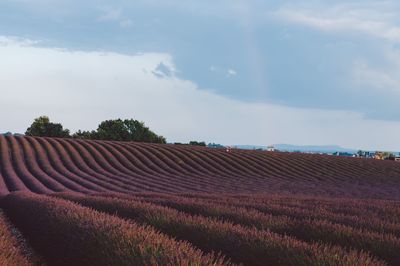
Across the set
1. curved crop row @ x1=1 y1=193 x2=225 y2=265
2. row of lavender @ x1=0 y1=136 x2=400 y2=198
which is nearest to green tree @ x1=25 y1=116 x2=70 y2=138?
row of lavender @ x1=0 y1=136 x2=400 y2=198

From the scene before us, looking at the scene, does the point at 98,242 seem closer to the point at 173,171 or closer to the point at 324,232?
the point at 324,232

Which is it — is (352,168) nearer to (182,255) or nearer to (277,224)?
(277,224)

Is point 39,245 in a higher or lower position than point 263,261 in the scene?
lower

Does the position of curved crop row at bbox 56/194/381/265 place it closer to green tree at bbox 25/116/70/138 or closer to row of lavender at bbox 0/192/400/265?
row of lavender at bbox 0/192/400/265

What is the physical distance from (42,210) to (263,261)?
5463 mm

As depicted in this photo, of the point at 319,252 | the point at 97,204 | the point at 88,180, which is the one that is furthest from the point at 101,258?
the point at 88,180

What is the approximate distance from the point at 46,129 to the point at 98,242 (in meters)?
71.8

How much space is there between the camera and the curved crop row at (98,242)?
420 cm

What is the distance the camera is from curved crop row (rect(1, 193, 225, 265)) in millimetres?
4195

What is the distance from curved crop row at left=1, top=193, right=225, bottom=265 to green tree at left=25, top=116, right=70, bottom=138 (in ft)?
218

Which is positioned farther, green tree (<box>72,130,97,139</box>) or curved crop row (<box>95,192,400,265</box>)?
green tree (<box>72,130,97,139</box>)

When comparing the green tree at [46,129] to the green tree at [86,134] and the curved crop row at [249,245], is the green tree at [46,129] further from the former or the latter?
the curved crop row at [249,245]

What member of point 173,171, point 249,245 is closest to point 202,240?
point 249,245

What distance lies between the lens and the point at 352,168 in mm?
41438
